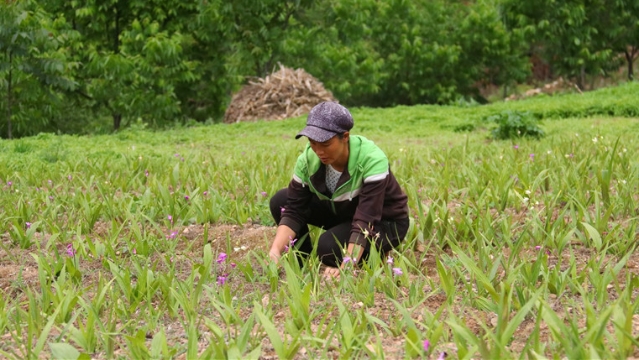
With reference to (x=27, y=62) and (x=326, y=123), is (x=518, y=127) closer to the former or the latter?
(x=326, y=123)

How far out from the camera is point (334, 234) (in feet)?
11.0

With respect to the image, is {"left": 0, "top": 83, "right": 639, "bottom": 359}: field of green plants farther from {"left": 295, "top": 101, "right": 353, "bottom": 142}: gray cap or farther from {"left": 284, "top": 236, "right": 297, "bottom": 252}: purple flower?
{"left": 295, "top": 101, "right": 353, "bottom": 142}: gray cap

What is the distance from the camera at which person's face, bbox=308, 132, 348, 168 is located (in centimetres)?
308

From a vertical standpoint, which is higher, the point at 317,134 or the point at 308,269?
the point at 317,134

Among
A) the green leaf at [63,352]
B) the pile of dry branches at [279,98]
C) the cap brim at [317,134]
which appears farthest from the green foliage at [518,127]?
the pile of dry branches at [279,98]

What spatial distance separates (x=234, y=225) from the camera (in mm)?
4281

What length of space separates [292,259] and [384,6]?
56.8 ft

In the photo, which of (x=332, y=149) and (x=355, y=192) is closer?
(x=332, y=149)

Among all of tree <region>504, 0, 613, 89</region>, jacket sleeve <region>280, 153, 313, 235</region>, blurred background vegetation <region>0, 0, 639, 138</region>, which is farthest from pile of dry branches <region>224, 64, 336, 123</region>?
jacket sleeve <region>280, 153, 313, 235</region>

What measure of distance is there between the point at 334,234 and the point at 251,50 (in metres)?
12.2

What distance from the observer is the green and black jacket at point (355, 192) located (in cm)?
321

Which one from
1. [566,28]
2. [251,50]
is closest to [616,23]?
[566,28]

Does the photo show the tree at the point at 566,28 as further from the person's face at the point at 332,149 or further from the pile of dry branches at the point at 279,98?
the person's face at the point at 332,149

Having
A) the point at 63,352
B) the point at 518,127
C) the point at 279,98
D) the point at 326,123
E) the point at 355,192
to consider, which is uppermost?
the point at 326,123
